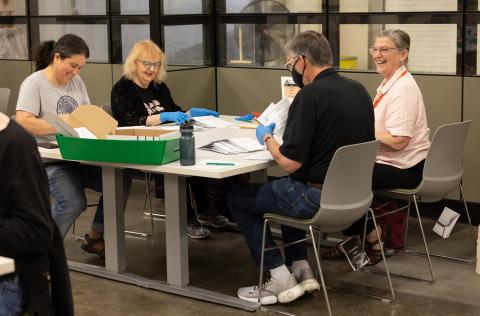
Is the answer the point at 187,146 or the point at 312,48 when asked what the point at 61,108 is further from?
the point at 312,48

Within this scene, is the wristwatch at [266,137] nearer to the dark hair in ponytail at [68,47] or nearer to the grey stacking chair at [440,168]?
the grey stacking chair at [440,168]

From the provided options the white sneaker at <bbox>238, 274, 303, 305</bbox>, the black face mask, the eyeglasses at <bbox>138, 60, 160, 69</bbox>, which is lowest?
the white sneaker at <bbox>238, 274, 303, 305</bbox>

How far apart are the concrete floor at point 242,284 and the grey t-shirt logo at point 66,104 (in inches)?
34.4

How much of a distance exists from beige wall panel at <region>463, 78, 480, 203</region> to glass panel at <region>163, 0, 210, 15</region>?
2.16 metres

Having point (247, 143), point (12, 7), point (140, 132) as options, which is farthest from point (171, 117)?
point (12, 7)

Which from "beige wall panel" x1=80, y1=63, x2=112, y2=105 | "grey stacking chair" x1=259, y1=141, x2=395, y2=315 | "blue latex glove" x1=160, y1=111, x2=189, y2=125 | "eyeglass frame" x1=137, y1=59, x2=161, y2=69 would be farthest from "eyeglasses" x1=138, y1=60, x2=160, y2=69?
"grey stacking chair" x1=259, y1=141, x2=395, y2=315

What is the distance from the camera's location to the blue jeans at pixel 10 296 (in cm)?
242

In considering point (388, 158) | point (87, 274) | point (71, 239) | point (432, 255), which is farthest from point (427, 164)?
point (71, 239)

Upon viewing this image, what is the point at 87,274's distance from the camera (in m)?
4.71

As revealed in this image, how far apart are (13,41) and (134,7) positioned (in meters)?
1.56

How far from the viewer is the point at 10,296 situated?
2.44 metres

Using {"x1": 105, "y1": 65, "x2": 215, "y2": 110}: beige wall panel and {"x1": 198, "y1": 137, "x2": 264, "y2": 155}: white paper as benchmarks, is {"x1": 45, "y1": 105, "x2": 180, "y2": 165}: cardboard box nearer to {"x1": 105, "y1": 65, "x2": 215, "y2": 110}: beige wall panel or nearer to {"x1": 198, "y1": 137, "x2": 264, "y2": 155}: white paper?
{"x1": 198, "y1": 137, "x2": 264, "y2": 155}: white paper

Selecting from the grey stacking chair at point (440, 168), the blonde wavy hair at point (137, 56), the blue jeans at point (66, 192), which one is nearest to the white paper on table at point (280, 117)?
the grey stacking chair at point (440, 168)

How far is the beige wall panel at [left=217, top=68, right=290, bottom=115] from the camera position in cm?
635
